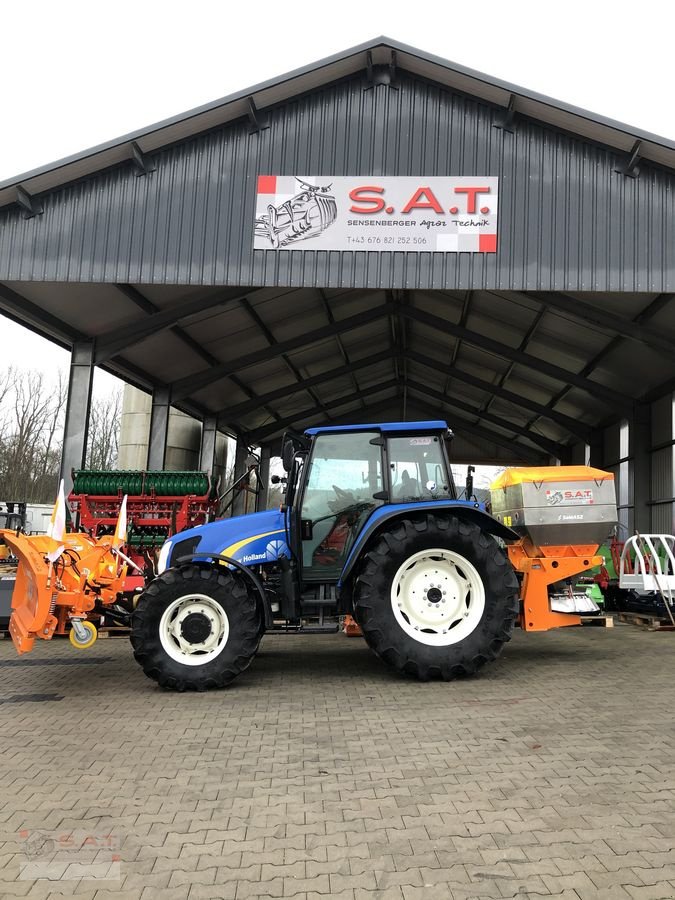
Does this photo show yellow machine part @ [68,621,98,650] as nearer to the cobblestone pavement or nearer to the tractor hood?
Result: the cobblestone pavement

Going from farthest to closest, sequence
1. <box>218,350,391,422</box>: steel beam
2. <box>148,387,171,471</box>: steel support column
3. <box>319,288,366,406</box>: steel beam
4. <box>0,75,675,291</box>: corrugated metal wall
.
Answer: <box>218,350,391,422</box>: steel beam < <box>148,387,171,471</box>: steel support column < <box>319,288,366,406</box>: steel beam < <box>0,75,675,291</box>: corrugated metal wall

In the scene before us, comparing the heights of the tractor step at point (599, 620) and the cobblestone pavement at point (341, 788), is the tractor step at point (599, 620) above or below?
above

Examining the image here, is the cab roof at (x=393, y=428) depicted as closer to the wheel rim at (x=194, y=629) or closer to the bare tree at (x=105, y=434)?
the wheel rim at (x=194, y=629)

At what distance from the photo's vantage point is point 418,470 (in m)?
7.09

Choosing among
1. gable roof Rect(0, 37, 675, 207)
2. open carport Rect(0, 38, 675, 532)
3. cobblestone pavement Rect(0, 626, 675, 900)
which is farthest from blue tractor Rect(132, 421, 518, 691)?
gable roof Rect(0, 37, 675, 207)

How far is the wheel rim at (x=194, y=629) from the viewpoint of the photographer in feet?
21.1

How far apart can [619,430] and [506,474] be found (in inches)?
560

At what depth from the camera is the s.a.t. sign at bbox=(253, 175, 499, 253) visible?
1099cm

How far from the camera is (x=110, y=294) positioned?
12.8 m

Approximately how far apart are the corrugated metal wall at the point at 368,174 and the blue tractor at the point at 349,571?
15.6 ft

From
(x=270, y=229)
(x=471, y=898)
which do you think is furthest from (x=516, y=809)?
(x=270, y=229)

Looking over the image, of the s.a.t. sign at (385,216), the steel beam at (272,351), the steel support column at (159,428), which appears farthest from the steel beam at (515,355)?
the steel support column at (159,428)

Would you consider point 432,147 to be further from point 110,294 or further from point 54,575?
point 54,575

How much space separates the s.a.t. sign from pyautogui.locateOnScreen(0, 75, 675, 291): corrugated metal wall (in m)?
0.17
